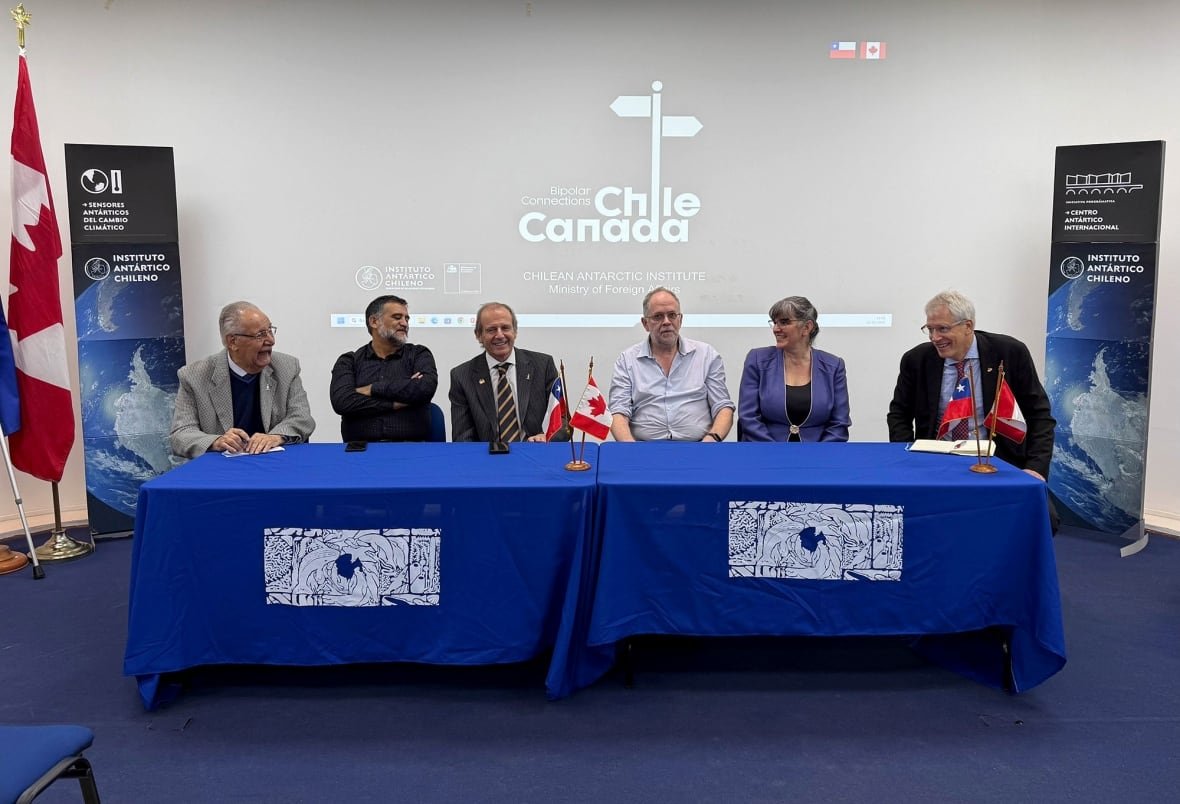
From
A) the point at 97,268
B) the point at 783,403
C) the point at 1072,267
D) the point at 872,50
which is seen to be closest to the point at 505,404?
the point at 783,403

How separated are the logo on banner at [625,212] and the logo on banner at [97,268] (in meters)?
2.08

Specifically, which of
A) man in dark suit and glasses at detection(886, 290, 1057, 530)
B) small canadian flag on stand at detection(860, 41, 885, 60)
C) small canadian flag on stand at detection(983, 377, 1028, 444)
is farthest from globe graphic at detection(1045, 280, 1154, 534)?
small canadian flag on stand at detection(983, 377, 1028, 444)

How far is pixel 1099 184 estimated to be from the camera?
4367 millimetres

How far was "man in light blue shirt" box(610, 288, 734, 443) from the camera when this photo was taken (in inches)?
150

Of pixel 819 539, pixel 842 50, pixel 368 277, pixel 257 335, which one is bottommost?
pixel 819 539

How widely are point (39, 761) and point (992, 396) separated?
10.1 ft

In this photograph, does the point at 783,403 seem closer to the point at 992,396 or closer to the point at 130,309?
the point at 992,396

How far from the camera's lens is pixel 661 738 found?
7.95ft

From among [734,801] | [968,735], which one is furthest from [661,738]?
[968,735]

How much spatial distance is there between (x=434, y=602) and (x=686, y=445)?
1.10m

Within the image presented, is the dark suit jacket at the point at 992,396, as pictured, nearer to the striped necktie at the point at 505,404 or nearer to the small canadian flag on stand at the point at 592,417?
the small canadian flag on stand at the point at 592,417

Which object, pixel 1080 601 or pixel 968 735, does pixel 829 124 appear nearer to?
pixel 1080 601

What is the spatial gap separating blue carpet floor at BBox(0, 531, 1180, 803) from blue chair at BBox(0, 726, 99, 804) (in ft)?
2.18

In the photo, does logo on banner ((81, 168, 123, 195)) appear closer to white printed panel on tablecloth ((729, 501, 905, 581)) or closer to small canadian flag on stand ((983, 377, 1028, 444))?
white printed panel on tablecloth ((729, 501, 905, 581))
